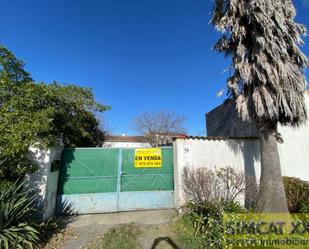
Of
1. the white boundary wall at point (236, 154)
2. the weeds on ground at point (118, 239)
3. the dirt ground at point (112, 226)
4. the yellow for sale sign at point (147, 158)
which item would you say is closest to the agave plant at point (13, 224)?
the dirt ground at point (112, 226)

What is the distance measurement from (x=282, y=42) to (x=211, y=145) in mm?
4104

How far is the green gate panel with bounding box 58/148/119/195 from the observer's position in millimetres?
7153

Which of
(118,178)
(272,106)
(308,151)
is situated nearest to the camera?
(272,106)

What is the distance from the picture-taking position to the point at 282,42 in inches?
247

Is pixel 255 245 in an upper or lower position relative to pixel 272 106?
lower

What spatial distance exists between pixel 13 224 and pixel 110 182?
3.34m

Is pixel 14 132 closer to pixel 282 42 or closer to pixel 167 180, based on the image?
pixel 167 180

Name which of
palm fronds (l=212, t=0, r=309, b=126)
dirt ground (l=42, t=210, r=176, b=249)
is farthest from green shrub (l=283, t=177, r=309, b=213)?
dirt ground (l=42, t=210, r=176, b=249)

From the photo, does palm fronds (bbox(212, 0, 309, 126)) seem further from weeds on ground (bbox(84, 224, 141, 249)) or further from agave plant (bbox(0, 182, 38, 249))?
agave plant (bbox(0, 182, 38, 249))

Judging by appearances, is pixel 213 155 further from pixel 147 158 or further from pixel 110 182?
pixel 110 182

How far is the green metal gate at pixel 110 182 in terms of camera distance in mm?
7145

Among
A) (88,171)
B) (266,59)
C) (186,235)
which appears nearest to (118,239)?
(186,235)

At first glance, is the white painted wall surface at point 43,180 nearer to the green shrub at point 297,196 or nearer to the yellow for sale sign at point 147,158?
the yellow for sale sign at point 147,158

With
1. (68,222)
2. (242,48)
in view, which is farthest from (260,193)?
(68,222)
